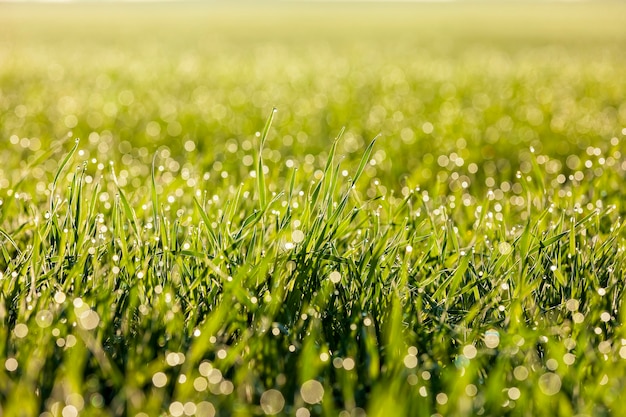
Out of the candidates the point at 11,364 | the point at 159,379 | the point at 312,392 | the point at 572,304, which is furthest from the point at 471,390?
the point at 11,364

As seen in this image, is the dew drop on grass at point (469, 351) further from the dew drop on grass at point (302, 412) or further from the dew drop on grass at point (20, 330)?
the dew drop on grass at point (20, 330)

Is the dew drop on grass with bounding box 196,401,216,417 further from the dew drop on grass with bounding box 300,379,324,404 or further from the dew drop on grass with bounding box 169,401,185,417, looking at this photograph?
the dew drop on grass with bounding box 300,379,324,404

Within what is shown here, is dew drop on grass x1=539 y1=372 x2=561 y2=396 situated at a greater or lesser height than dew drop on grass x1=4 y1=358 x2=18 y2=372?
greater

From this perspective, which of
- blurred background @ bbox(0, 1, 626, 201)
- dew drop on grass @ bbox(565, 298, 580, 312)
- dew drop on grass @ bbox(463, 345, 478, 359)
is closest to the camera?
dew drop on grass @ bbox(463, 345, 478, 359)

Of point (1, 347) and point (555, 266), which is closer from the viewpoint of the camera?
point (1, 347)

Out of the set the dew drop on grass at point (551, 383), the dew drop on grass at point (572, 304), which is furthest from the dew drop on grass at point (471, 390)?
the dew drop on grass at point (572, 304)

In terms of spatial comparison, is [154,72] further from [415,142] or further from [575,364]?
[575,364]

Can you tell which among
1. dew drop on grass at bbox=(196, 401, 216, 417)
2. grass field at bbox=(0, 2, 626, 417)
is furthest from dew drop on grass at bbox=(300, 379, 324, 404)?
dew drop on grass at bbox=(196, 401, 216, 417)

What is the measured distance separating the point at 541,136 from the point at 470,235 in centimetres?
242

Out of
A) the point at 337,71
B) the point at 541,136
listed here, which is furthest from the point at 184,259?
the point at 337,71

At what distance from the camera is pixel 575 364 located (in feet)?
4.48

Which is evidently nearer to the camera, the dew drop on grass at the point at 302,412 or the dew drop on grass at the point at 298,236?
the dew drop on grass at the point at 302,412

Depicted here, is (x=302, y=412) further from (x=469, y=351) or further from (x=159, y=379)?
(x=469, y=351)

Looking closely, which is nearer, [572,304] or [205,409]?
[205,409]
